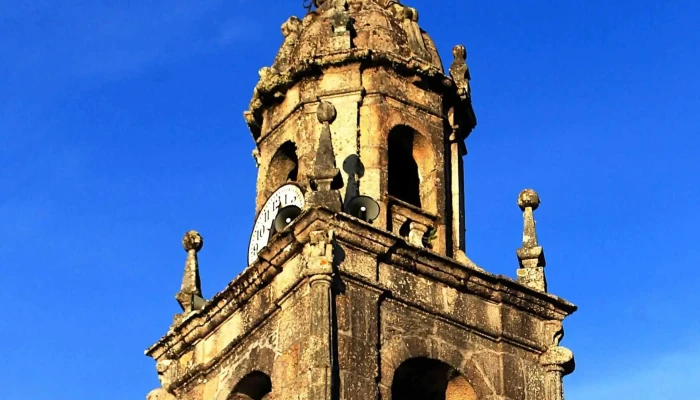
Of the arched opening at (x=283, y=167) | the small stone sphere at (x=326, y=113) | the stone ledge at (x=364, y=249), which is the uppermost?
the arched opening at (x=283, y=167)

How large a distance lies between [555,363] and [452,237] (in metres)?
2.23

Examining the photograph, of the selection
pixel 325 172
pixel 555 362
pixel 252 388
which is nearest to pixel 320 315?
pixel 325 172

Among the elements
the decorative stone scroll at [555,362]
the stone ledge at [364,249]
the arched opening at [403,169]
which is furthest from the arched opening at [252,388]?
the decorative stone scroll at [555,362]

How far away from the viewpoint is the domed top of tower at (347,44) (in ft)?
89.7

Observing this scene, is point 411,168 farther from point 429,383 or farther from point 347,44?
point 429,383

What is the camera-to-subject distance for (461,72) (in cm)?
2836

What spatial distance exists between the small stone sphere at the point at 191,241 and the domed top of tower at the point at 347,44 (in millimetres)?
1782

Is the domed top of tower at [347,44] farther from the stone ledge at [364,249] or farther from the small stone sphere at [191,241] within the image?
the stone ledge at [364,249]

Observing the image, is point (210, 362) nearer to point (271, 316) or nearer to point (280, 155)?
point (271, 316)

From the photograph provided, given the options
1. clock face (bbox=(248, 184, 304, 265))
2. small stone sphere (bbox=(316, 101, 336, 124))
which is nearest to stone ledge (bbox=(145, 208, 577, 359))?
clock face (bbox=(248, 184, 304, 265))

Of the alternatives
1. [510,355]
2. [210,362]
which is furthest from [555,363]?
[210,362]

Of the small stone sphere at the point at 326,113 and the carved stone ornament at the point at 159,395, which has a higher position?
the small stone sphere at the point at 326,113

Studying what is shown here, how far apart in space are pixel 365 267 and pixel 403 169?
3152 millimetres

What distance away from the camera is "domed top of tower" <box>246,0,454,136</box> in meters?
27.3
